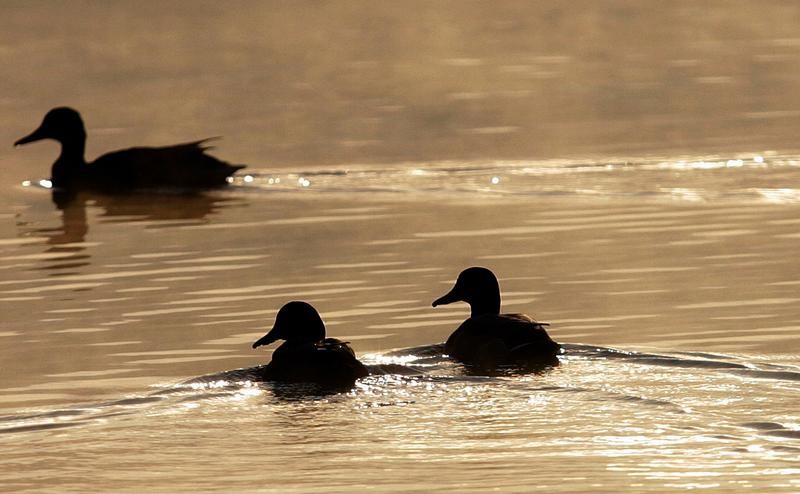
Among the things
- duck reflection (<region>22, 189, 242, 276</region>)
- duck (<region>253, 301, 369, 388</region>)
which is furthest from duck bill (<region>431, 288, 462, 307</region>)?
duck reflection (<region>22, 189, 242, 276</region>)

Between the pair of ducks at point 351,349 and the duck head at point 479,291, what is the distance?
18.5 inches

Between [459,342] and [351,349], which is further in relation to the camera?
[459,342]

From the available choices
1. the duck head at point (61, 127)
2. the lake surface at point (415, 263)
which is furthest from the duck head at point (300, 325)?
the duck head at point (61, 127)

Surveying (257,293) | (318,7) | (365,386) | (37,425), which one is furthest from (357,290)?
(318,7)

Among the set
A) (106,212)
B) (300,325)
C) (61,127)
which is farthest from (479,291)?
(61,127)

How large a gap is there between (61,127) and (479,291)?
36.7 ft

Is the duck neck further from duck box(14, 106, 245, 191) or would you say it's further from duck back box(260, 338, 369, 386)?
duck back box(260, 338, 369, 386)

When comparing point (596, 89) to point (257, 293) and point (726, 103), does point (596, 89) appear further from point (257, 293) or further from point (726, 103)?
point (257, 293)

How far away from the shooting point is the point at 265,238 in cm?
1720

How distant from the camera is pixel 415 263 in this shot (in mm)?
15477

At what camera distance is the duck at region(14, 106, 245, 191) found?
69.9ft

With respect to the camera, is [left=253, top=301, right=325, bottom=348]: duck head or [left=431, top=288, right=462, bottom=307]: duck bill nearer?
[left=253, top=301, right=325, bottom=348]: duck head

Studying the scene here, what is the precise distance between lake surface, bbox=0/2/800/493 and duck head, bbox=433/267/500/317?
→ 0.37 metres

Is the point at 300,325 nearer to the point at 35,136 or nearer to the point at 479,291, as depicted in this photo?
the point at 479,291
